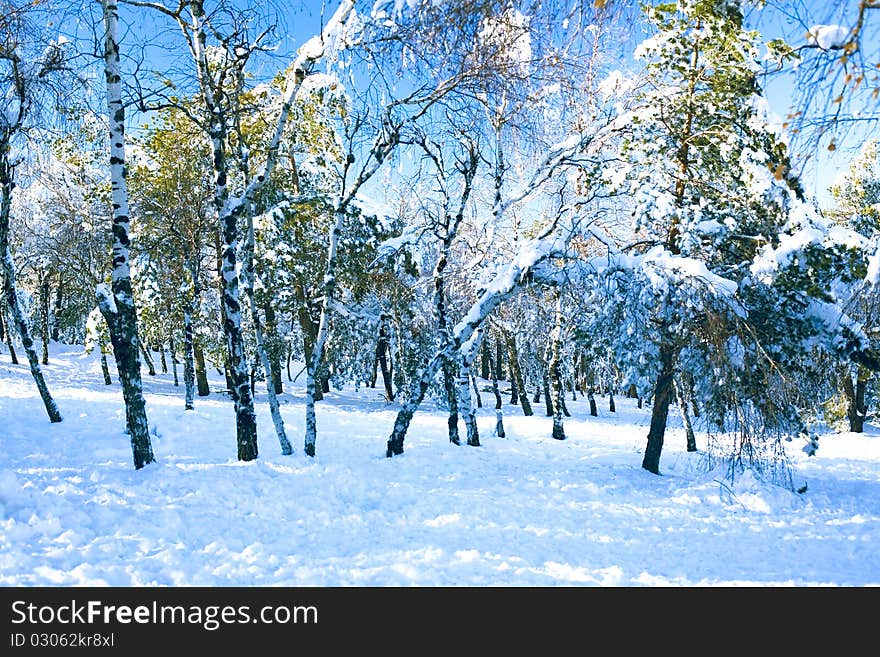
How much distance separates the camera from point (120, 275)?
7.20m

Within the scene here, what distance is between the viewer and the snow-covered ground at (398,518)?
190 inches

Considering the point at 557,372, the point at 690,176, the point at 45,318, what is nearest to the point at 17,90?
the point at 690,176

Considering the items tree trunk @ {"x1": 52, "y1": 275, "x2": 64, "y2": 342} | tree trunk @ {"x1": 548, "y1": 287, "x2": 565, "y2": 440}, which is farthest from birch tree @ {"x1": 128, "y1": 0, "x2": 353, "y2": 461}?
tree trunk @ {"x1": 52, "y1": 275, "x2": 64, "y2": 342}

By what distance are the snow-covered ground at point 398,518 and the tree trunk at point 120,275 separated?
2.69ft

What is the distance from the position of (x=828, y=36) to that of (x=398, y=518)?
6.43 m

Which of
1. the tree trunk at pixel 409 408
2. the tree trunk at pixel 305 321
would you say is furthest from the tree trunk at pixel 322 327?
the tree trunk at pixel 305 321

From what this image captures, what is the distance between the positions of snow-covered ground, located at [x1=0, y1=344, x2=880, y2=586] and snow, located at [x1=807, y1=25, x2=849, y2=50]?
4805 millimetres

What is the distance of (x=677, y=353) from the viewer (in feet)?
28.2

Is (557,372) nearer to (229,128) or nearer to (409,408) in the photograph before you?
(409,408)

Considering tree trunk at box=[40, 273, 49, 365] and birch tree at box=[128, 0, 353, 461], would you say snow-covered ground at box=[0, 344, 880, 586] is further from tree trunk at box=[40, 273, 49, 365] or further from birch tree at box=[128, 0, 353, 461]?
tree trunk at box=[40, 273, 49, 365]
